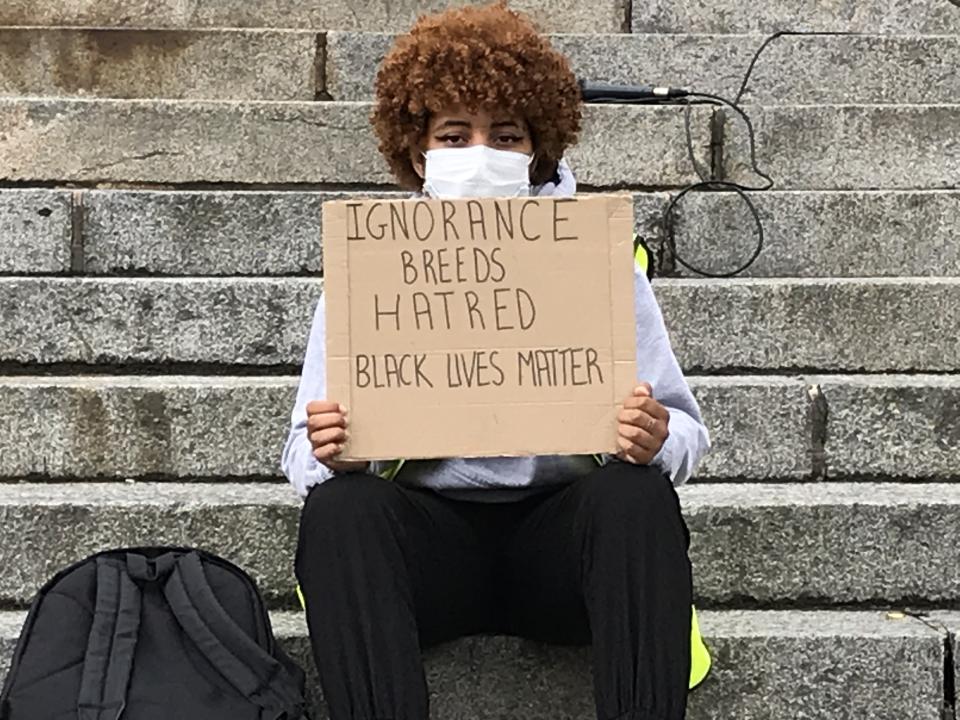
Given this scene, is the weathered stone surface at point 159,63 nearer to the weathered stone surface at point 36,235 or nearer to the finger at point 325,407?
the weathered stone surface at point 36,235

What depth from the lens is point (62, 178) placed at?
3.91 meters

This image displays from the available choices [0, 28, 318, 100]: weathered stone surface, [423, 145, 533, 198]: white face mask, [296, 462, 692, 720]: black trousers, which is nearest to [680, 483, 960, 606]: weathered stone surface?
[296, 462, 692, 720]: black trousers

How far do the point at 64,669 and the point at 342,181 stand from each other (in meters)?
2.08

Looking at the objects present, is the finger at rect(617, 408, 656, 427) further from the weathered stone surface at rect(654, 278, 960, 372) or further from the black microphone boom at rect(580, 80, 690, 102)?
the black microphone boom at rect(580, 80, 690, 102)

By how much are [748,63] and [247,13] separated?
1.83 meters

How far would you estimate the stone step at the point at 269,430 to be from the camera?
2.90 meters

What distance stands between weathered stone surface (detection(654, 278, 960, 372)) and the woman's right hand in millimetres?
1284

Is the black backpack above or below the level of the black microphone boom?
below

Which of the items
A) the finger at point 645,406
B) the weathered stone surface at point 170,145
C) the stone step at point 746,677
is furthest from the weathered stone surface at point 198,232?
the finger at point 645,406

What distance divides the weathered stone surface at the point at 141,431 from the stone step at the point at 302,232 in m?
0.65

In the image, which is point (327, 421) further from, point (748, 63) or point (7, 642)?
point (748, 63)

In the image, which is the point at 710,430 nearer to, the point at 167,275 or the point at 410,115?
the point at 410,115

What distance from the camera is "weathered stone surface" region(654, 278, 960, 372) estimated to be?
10.4 feet

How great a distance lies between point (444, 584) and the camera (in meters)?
2.20
